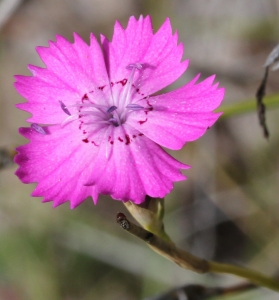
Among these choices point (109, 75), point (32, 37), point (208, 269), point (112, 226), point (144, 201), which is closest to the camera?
point (144, 201)

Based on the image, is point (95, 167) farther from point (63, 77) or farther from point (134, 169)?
point (63, 77)

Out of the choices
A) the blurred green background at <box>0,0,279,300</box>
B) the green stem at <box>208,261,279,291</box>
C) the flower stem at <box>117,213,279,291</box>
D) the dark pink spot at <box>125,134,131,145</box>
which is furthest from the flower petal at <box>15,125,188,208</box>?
the blurred green background at <box>0,0,279,300</box>

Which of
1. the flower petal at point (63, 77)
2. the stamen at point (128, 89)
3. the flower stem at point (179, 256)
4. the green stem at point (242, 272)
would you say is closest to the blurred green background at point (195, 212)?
the green stem at point (242, 272)

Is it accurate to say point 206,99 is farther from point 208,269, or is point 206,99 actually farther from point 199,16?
point 199,16

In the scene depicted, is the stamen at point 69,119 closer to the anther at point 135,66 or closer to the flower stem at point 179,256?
the anther at point 135,66

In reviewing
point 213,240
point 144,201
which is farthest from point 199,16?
point 144,201

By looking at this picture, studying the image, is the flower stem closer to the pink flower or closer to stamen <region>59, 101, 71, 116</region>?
the pink flower
